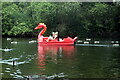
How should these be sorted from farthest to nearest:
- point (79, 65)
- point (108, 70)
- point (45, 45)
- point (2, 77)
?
point (45, 45) → point (79, 65) → point (108, 70) → point (2, 77)

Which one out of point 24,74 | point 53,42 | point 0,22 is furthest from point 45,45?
point 0,22

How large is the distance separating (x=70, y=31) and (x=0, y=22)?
990 cm

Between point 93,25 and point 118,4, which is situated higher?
point 118,4

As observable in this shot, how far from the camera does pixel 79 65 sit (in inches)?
547

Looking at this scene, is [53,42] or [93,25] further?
[93,25]

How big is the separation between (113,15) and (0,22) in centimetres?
1549

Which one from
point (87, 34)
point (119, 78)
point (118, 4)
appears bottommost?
point (119, 78)

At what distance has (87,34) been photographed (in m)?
40.0

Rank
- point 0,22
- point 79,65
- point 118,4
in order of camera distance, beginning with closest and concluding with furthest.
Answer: point 79,65, point 118,4, point 0,22

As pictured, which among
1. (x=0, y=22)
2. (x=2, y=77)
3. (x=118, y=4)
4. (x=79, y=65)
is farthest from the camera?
(x=0, y=22)

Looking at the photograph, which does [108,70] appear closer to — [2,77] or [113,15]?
[2,77]

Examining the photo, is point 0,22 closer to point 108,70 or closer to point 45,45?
point 45,45

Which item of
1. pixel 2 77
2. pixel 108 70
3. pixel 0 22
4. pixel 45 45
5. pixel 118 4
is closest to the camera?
pixel 2 77

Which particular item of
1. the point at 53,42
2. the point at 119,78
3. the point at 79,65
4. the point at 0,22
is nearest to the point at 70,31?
the point at 0,22
